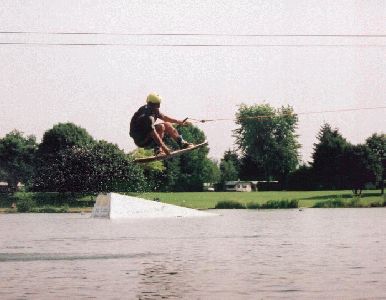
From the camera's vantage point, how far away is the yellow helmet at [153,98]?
2903cm

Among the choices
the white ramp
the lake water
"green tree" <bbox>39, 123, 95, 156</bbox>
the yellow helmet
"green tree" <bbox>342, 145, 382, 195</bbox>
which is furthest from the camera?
"green tree" <bbox>39, 123, 95, 156</bbox>

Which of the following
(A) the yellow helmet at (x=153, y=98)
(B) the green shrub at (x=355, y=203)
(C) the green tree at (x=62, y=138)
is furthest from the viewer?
(C) the green tree at (x=62, y=138)

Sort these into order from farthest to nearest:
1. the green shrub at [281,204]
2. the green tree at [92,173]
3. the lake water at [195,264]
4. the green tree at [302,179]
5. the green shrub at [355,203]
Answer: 1. the green tree at [302,179]
2. the green shrub at [355,203]
3. the green tree at [92,173]
4. the green shrub at [281,204]
5. the lake water at [195,264]

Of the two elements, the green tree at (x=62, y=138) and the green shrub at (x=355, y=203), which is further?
the green tree at (x=62, y=138)

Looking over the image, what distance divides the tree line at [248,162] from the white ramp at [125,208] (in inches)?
791

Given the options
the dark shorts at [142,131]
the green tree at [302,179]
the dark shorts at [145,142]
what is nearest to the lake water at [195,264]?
the dark shorts at [145,142]

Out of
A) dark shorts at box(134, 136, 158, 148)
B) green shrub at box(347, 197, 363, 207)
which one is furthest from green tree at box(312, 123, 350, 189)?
dark shorts at box(134, 136, 158, 148)

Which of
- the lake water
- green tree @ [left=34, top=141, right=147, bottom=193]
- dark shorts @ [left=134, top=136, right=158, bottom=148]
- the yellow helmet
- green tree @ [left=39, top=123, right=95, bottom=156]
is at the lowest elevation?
the lake water

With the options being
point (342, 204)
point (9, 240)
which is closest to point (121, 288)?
point (9, 240)

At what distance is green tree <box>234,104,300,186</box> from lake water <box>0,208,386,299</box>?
347 ft

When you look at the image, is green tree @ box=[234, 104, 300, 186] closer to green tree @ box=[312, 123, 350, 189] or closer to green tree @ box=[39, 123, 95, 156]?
green tree @ box=[312, 123, 350, 189]

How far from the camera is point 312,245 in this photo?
2227 inches

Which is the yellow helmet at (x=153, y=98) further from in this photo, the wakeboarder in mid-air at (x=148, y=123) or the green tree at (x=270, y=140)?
the green tree at (x=270, y=140)

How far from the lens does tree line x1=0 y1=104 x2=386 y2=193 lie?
126 metres
